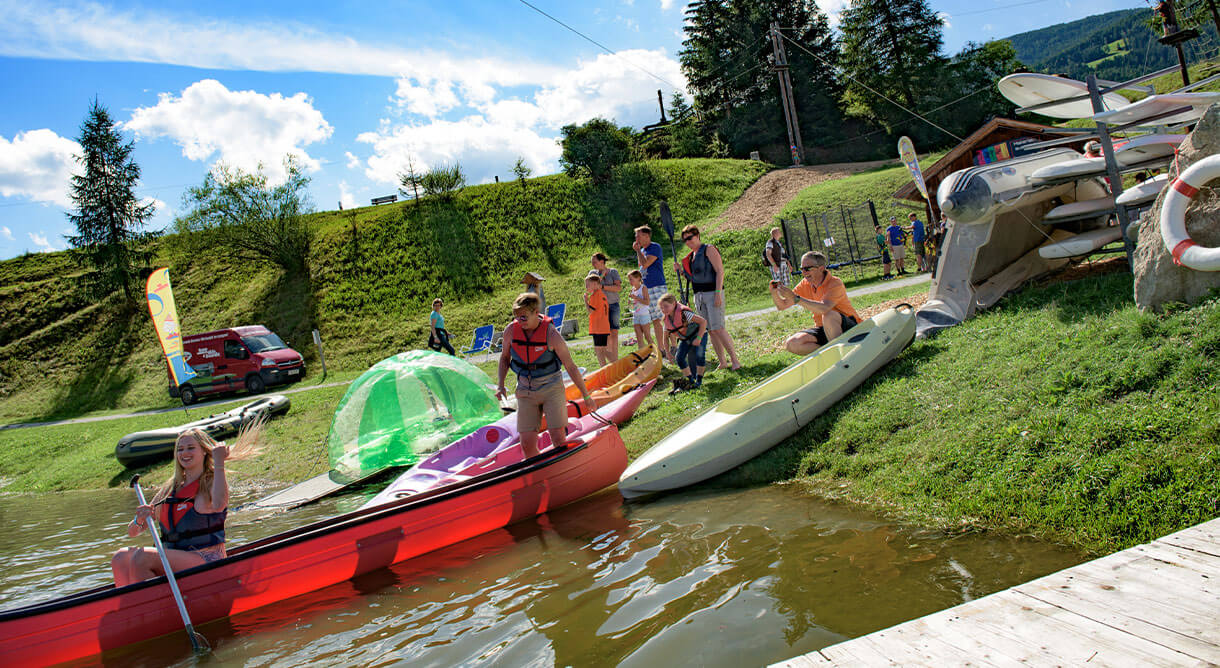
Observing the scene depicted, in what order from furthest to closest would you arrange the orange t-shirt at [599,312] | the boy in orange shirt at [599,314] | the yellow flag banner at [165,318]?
1. the yellow flag banner at [165,318]
2. the orange t-shirt at [599,312]
3. the boy in orange shirt at [599,314]

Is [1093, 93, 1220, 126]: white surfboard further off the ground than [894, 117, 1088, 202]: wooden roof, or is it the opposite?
[894, 117, 1088, 202]: wooden roof

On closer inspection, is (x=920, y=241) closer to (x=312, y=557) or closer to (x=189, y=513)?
(x=312, y=557)

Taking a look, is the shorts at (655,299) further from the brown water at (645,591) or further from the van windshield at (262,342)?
the van windshield at (262,342)

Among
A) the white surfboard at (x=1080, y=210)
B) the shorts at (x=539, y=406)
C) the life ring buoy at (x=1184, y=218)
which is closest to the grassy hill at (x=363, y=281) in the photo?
the shorts at (x=539, y=406)

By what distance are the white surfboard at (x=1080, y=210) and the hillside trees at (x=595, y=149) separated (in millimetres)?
27954

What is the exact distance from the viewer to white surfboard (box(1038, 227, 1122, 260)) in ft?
22.9

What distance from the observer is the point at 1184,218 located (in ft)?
17.9

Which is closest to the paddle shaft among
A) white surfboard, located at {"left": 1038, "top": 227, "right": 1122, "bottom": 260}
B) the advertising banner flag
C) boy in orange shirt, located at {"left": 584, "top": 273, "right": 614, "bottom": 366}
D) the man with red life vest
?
the man with red life vest

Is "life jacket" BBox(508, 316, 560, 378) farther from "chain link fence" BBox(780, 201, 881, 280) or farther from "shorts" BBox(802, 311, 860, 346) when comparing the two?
"chain link fence" BBox(780, 201, 881, 280)

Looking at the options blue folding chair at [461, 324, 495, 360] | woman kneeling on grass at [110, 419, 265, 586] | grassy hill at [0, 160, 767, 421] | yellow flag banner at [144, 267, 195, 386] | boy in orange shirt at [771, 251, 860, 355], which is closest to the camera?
woman kneeling on grass at [110, 419, 265, 586]

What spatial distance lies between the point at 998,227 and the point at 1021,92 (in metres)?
1.91

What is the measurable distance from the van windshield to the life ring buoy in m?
24.3

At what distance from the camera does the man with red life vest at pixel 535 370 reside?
6.44 m

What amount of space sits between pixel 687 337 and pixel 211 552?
570cm
